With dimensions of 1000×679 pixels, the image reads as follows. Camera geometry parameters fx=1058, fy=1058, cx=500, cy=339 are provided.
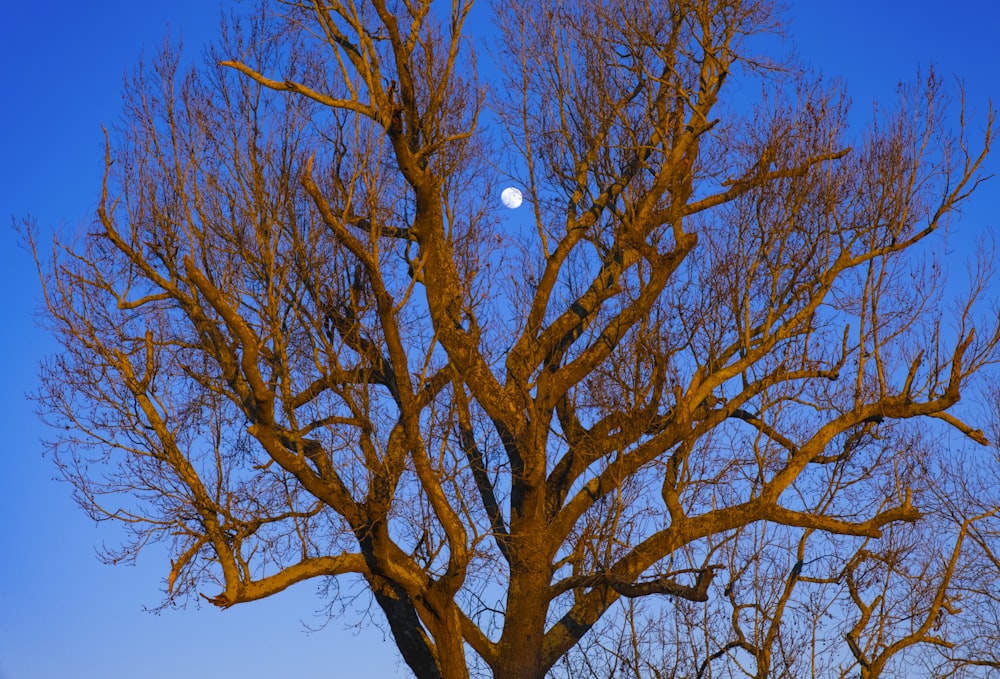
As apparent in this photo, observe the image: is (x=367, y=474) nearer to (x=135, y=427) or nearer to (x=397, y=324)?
(x=397, y=324)

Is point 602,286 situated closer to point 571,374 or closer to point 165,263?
point 571,374

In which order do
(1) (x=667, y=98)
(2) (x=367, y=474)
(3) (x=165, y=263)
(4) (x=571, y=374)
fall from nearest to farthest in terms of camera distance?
(2) (x=367, y=474), (3) (x=165, y=263), (4) (x=571, y=374), (1) (x=667, y=98)

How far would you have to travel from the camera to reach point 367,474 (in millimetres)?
9086

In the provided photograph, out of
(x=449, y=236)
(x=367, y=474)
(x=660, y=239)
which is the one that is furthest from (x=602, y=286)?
(x=367, y=474)

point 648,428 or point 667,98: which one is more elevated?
point 667,98

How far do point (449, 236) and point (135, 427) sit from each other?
352cm

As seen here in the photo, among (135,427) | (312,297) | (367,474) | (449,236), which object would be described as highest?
(449,236)

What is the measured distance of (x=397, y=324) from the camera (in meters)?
9.38

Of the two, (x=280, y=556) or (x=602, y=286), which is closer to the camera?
(x=280, y=556)

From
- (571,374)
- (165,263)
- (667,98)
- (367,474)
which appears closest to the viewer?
(367,474)

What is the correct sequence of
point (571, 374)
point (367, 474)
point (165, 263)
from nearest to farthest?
point (367, 474) → point (165, 263) → point (571, 374)

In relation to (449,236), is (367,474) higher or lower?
lower

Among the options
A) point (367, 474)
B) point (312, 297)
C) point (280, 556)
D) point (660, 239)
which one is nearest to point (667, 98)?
point (660, 239)

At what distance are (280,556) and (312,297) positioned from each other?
2.36 meters
